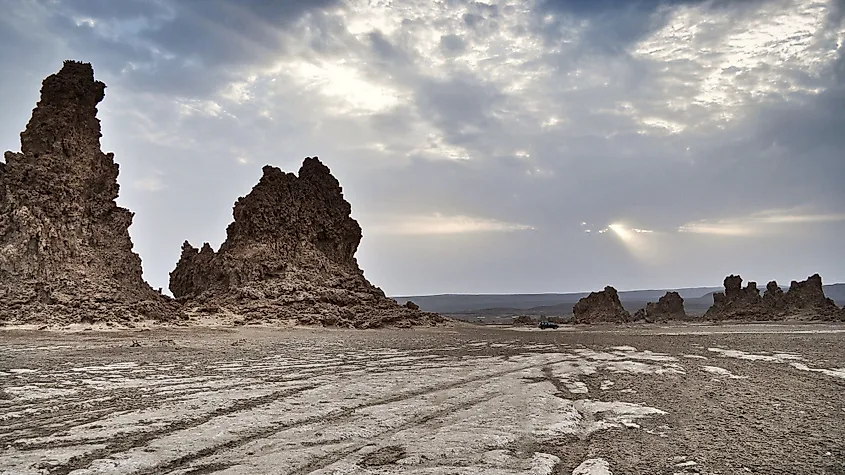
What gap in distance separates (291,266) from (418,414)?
77.2 feet

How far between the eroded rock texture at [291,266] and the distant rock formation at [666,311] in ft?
75.7

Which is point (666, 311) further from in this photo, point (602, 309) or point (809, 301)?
point (809, 301)

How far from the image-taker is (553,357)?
48.1 ft

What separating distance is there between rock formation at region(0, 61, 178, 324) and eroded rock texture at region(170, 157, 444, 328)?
15.4 ft

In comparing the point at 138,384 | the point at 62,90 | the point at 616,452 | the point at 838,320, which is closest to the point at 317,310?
the point at 62,90

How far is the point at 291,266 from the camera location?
29.9 m

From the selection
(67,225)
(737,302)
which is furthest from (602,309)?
(67,225)

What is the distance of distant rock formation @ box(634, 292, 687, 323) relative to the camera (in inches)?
1871

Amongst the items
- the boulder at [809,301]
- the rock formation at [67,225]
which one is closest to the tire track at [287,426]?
the rock formation at [67,225]

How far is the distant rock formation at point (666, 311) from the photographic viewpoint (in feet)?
156

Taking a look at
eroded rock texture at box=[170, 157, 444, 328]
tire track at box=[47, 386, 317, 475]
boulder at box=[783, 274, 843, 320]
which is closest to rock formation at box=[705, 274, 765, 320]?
boulder at box=[783, 274, 843, 320]

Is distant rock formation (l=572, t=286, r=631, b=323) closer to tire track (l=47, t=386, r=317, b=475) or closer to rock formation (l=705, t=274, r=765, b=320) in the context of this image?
rock formation (l=705, t=274, r=765, b=320)

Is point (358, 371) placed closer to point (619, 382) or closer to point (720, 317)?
point (619, 382)

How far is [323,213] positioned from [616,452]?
2838cm
